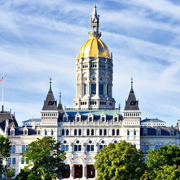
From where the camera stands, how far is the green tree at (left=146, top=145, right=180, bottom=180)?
368ft

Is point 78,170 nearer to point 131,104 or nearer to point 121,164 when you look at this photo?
point 131,104

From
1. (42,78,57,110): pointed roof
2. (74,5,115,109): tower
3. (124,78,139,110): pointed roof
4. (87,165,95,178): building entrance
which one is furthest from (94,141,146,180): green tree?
(74,5,115,109): tower

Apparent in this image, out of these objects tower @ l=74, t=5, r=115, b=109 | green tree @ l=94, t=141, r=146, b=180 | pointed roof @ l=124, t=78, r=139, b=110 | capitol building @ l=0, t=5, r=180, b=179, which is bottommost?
green tree @ l=94, t=141, r=146, b=180

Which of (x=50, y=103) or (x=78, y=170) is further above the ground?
(x=50, y=103)

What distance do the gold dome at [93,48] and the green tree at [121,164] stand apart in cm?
5478

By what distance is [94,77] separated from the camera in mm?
169375

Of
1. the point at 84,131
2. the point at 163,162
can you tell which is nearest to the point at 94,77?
the point at 84,131

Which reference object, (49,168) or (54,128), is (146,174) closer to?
(49,168)

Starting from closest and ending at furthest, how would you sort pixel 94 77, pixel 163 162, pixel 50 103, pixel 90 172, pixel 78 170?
pixel 163 162, pixel 90 172, pixel 78 170, pixel 50 103, pixel 94 77

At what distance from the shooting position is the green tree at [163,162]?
112250 mm

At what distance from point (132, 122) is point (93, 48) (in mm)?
33338

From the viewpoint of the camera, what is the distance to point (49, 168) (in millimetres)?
123125

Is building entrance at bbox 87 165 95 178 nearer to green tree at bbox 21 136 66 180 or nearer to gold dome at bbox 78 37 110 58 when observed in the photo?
green tree at bbox 21 136 66 180

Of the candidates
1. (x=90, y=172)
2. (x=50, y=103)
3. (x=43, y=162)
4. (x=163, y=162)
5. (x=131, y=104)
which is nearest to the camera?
(x=163, y=162)
